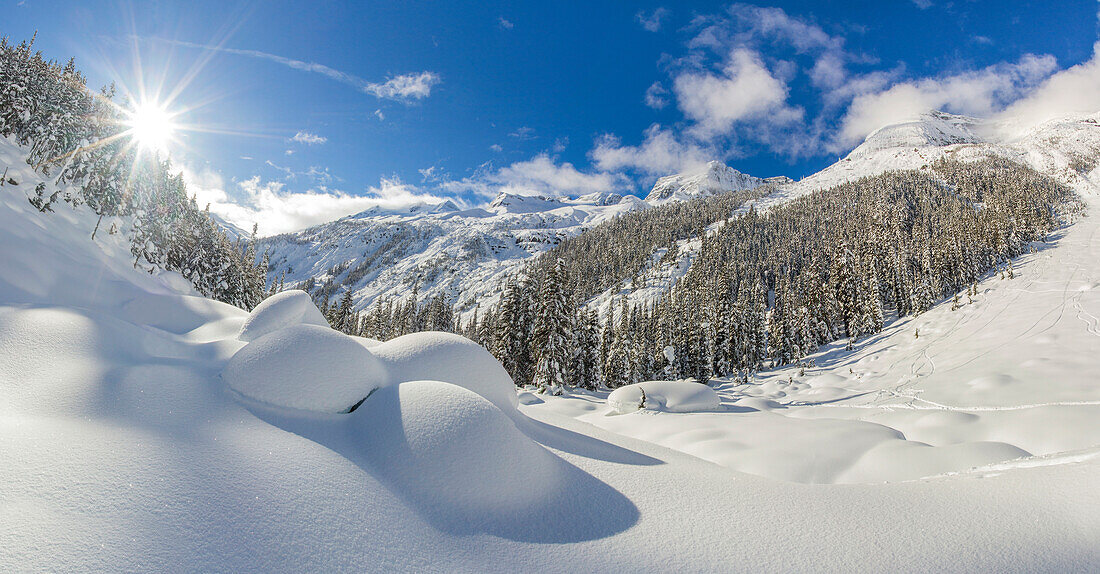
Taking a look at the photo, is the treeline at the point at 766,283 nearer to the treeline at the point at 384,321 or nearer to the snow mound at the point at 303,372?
the treeline at the point at 384,321

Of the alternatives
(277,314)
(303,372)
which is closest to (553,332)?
(277,314)

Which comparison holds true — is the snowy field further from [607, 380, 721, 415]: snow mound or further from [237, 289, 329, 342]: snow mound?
[607, 380, 721, 415]: snow mound

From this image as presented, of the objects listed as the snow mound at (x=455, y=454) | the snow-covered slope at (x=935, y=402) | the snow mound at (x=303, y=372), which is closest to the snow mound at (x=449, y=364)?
the snow mound at (x=303, y=372)

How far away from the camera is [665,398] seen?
15906 millimetres

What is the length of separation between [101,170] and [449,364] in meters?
28.4

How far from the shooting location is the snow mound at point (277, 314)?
9930mm

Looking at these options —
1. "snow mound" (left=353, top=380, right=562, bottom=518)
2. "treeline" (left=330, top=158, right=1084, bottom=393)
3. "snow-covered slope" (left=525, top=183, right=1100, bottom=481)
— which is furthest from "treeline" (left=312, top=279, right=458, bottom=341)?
"snow mound" (left=353, top=380, right=562, bottom=518)

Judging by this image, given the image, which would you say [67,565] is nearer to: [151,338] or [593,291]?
[151,338]

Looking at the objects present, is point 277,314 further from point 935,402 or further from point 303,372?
point 935,402

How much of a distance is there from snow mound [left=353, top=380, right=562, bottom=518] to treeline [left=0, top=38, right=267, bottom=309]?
2104 centimetres

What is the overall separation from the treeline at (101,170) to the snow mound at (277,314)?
42.8 ft

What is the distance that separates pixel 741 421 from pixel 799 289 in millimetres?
82481

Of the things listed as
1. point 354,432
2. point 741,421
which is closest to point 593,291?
point 741,421

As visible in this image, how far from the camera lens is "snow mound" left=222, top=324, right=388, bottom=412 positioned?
503 centimetres
